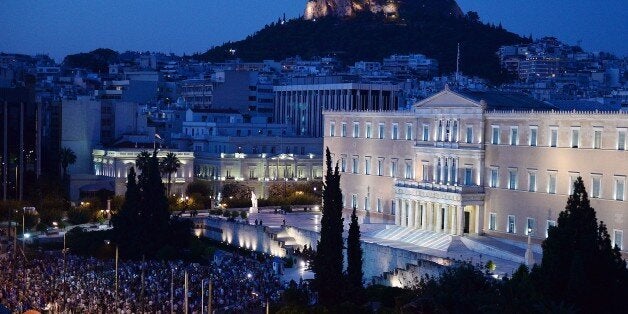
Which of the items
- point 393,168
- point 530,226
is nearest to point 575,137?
point 530,226

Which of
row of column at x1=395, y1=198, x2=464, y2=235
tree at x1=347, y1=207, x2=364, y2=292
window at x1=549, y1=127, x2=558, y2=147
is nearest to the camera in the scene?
tree at x1=347, y1=207, x2=364, y2=292

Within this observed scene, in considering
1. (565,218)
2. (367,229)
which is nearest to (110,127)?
(367,229)

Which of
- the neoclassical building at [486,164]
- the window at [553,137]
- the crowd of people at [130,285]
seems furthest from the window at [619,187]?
the crowd of people at [130,285]

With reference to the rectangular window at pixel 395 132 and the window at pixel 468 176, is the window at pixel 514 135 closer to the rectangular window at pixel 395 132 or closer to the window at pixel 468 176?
the window at pixel 468 176

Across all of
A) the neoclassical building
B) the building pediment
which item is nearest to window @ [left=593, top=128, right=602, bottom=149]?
the neoclassical building

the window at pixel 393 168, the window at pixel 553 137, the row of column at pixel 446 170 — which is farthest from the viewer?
the window at pixel 393 168

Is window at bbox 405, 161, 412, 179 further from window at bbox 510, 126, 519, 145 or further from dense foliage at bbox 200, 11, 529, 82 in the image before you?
dense foliage at bbox 200, 11, 529, 82
